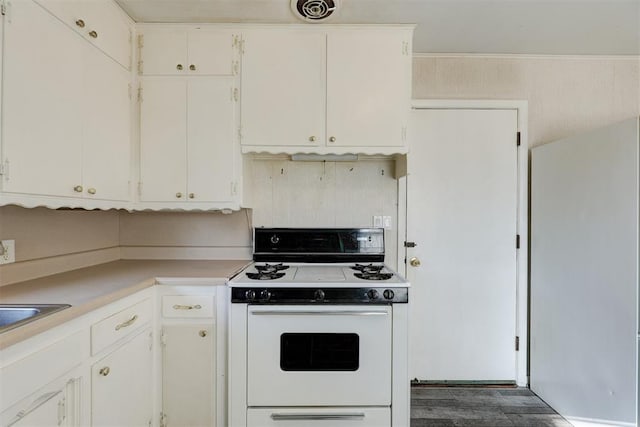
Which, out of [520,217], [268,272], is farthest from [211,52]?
[520,217]

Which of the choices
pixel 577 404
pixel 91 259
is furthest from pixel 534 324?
pixel 91 259

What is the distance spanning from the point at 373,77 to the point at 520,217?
1.50 metres

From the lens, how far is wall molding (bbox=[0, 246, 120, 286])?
1.52 m

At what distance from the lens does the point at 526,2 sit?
1.82m

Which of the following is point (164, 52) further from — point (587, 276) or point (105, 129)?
point (587, 276)

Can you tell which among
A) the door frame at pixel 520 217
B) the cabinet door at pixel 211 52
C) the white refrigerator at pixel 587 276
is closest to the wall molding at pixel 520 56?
the door frame at pixel 520 217

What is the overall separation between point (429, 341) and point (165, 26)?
2.77 meters

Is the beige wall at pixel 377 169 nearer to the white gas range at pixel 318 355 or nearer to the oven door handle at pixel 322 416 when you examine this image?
the white gas range at pixel 318 355

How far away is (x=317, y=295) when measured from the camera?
5.58 feet

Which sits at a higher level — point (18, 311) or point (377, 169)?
point (377, 169)

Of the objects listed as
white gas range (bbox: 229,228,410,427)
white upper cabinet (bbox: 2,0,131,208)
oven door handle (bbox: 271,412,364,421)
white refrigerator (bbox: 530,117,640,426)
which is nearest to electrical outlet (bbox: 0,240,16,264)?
white upper cabinet (bbox: 2,0,131,208)

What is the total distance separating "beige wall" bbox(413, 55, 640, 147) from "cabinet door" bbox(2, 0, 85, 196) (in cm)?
210

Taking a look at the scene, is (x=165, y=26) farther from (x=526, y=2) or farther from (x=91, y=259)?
(x=526, y=2)

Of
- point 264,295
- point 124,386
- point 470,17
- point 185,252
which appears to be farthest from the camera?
point 185,252
